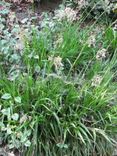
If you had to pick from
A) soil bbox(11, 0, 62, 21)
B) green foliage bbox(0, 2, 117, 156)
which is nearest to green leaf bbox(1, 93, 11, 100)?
green foliage bbox(0, 2, 117, 156)

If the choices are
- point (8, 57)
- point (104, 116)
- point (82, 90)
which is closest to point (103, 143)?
point (104, 116)

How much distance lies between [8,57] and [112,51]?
1.18 meters

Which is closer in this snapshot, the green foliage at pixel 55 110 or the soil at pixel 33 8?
the green foliage at pixel 55 110

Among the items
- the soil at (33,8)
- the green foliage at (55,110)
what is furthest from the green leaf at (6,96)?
the soil at (33,8)

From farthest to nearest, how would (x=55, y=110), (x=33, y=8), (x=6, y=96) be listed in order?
(x=33, y=8), (x=55, y=110), (x=6, y=96)

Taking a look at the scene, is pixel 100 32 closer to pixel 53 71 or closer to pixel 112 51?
pixel 112 51

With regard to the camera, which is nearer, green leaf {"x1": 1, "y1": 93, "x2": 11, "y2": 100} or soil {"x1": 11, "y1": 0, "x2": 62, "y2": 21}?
green leaf {"x1": 1, "y1": 93, "x2": 11, "y2": 100}

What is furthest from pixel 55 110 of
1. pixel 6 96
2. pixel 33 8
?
pixel 33 8

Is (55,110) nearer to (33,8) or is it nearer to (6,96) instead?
(6,96)

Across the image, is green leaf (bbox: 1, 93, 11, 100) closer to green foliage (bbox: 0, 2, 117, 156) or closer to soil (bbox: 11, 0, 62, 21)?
green foliage (bbox: 0, 2, 117, 156)

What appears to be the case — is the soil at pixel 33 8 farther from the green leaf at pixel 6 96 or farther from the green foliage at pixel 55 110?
the green leaf at pixel 6 96

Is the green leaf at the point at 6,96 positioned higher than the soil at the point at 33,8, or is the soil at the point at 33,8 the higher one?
the soil at the point at 33,8

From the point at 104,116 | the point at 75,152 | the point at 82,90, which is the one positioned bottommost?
the point at 75,152

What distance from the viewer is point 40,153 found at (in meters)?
3.22
